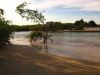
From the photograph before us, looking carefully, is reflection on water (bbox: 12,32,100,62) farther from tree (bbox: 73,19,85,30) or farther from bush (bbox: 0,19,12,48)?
tree (bbox: 73,19,85,30)

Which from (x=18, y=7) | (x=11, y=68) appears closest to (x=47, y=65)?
(x=11, y=68)

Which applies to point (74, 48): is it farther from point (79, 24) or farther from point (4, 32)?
point (79, 24)

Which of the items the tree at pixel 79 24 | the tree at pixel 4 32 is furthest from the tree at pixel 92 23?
the tree at pixel 4 32

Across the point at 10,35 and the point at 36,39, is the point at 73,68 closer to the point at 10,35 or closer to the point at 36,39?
the point at 10,35

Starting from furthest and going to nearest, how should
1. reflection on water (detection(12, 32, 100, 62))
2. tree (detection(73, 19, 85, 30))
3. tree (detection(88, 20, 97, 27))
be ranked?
1. tree (detection(88, 20, 97, 27))
2. tree (detection(73, 19, 85, 30))
3. reflection on water (detection(12, 32, 100, 62))

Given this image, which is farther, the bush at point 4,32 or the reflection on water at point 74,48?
the bush at point 4,32

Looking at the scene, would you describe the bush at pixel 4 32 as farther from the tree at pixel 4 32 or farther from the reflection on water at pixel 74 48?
the reflection on water at pixel 74 48

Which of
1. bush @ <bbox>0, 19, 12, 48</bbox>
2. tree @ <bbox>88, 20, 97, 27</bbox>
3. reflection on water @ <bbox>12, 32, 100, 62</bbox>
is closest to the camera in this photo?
reflection on water @ <bbox>12, 32, 100, 62</bbox>

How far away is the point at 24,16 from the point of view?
20.4 meters

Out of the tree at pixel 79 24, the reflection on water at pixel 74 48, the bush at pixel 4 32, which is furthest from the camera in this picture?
the tree at pixel 79 24

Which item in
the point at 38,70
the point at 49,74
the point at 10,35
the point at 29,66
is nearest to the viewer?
the point at 49,74

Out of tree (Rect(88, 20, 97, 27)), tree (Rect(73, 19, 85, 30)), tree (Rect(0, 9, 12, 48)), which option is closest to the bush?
tree (Rect(0, 9, 12, 48))

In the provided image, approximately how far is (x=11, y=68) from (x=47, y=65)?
155cm

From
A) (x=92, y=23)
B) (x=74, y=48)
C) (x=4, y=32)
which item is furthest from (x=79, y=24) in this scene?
(x=4, y=32)
